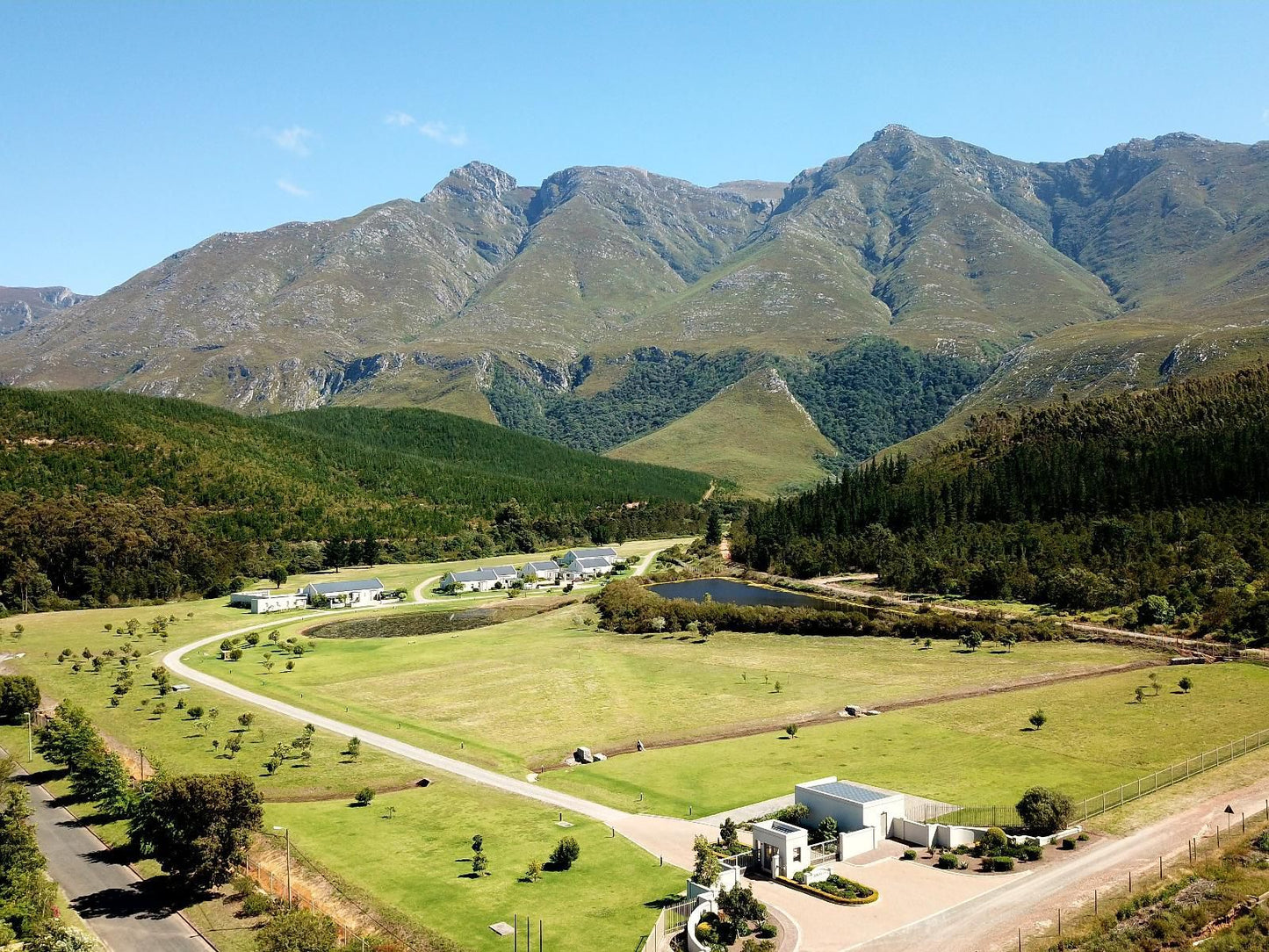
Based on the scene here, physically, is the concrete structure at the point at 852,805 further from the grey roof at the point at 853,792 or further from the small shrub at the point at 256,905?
the small shrub at the point at 256,905

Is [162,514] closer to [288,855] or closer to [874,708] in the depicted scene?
[874,708]

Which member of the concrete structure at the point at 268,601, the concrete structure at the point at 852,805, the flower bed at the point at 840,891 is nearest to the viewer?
the flower bed at the point at 840,891

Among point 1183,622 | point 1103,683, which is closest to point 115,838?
point 1103,683

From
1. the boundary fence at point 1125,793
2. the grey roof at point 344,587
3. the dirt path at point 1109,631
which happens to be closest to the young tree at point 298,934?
the boundary fence at point 1125,793

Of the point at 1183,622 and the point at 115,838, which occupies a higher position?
the point at 1183,622

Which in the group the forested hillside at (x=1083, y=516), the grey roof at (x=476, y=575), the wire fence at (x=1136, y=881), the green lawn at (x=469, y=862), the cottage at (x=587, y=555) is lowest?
the green lawn at (x=469, y=862)

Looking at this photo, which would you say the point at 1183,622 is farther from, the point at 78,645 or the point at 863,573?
the point at 78,645

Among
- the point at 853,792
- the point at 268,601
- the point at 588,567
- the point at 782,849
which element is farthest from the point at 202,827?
the point at 588,567
